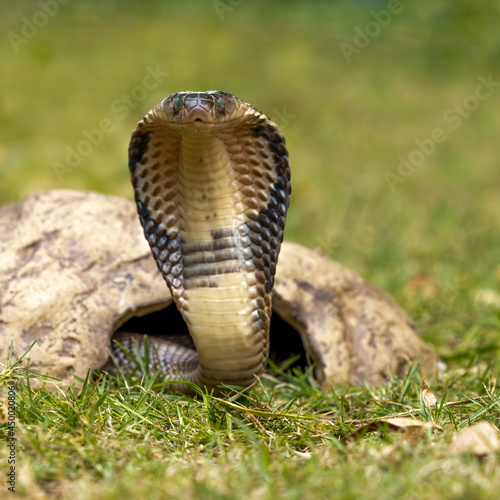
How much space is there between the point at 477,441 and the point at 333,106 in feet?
31.1

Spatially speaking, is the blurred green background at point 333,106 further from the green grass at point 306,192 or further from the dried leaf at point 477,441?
the dried leaf at point 477,441

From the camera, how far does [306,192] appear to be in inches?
311

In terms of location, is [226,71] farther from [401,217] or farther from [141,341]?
[141,341]

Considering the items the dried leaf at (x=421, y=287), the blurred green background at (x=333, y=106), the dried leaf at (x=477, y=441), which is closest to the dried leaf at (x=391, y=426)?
the dried leaf at (x=477, y=441)

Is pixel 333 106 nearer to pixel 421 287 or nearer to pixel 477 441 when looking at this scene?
pixel 421 287

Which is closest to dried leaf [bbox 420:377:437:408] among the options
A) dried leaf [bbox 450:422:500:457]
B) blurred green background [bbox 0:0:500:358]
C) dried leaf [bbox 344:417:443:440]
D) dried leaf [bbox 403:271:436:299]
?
dried leaf [bbox 344:417:443:440]

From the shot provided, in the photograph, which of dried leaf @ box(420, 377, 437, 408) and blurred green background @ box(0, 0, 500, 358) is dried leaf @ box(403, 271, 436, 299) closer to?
blurred green background @ box(0, 0, 500, 358)

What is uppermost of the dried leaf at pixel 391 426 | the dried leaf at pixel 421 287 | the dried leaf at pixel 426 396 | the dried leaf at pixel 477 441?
the dried leaf at pixel 477 441

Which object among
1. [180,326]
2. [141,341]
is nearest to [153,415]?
[141,341]

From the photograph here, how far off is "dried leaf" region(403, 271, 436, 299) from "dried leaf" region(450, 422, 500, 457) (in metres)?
2.87

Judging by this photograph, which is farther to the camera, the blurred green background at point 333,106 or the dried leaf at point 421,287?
the blurred green background at point 333,106

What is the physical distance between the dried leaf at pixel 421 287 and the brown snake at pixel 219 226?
2.40 metres

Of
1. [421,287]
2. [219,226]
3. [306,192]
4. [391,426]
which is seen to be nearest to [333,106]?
[306,192]

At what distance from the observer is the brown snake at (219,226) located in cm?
278
